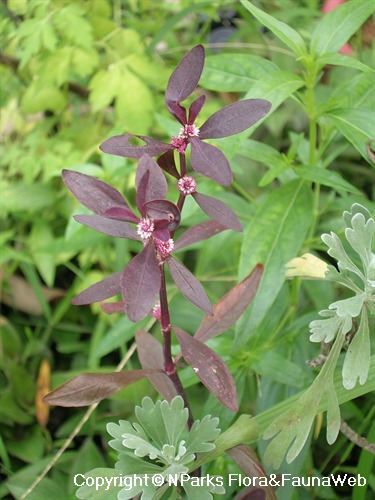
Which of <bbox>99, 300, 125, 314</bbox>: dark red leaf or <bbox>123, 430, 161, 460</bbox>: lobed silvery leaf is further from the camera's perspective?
<bbox>99, 300, 125, 314</bbox>: dark red leaf

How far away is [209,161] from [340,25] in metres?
0.44

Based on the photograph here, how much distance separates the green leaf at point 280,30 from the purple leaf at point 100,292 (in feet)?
1.31

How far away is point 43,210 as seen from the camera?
1641 millimetres

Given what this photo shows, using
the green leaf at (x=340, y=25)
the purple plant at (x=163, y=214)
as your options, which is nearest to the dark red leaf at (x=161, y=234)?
the purple plant at (x=163, y=214)

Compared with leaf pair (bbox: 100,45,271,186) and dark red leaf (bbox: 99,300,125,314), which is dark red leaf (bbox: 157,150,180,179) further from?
dark red leaf (bbox: 99,300,125,314)

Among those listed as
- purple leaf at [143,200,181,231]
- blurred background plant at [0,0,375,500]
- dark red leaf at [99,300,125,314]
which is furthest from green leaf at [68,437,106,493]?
purple leaf at [143,200,181,231]

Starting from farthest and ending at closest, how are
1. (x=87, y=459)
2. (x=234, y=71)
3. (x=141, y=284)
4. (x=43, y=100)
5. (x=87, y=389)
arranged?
(x=43, y=100), (x=87, y=459), (x=234, y=71), (x=87, y=389), (x=141, y=284)

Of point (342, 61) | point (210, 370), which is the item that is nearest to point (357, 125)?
point (342, 61)

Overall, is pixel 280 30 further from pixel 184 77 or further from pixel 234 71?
pixel 184 77

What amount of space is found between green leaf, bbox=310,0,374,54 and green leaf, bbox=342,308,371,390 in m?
0.45

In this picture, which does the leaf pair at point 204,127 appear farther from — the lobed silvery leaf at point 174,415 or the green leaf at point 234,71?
the green leaf at point 234,71

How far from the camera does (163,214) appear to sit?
0.62m

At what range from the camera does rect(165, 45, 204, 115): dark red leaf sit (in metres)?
0.65

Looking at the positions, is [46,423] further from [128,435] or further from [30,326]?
[128,435]
